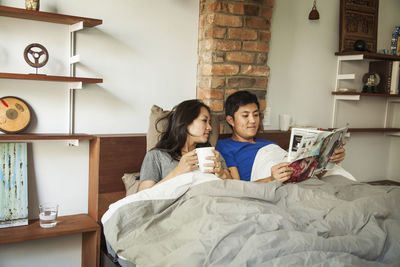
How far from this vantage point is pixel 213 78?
98.8 inches

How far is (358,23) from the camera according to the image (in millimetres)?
3250

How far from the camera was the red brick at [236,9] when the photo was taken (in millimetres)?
2515

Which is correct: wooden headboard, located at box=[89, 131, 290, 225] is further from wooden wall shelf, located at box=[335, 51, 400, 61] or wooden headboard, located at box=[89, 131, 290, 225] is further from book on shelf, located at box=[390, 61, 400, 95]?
book on shelf, located at box=[390, 61, 400, 95]

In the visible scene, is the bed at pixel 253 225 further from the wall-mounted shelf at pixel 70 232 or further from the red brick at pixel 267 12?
the red brick at pixel 267 12

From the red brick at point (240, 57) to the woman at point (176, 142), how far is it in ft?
1.97

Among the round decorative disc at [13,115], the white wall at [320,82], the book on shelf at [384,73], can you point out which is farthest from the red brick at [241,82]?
the book on shelf at [384,73]

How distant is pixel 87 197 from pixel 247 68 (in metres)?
1.29

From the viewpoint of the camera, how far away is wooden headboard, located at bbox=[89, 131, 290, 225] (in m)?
2.11

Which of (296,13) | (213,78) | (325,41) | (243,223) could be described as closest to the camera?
(243,223)

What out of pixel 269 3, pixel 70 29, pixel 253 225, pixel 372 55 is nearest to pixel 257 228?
pixel 253 225

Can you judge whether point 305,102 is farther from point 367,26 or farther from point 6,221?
point 6,221

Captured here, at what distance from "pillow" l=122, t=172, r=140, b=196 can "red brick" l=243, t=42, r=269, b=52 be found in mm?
1119

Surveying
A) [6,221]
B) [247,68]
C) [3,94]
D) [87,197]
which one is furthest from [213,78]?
[6,221]

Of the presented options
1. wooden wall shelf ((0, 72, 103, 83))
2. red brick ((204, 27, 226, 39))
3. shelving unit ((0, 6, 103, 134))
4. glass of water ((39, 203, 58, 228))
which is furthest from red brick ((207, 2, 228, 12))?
glass of water ((39, 203, 58, 228))
